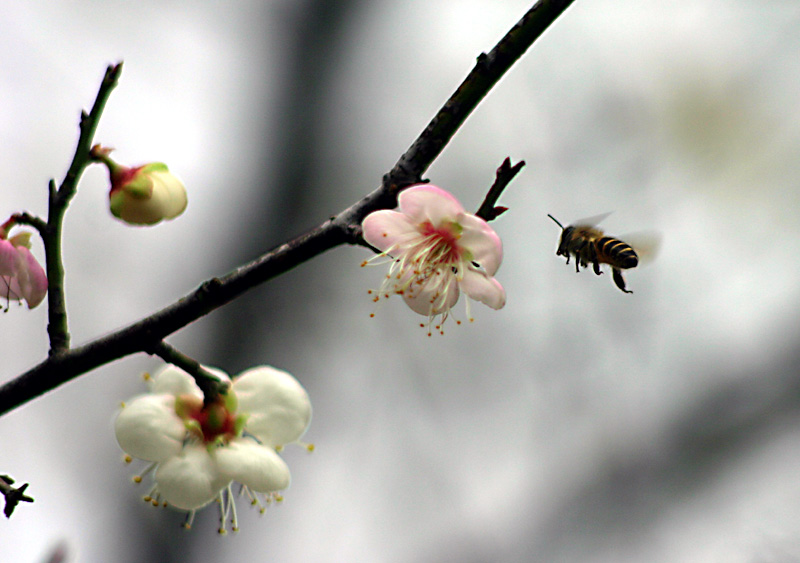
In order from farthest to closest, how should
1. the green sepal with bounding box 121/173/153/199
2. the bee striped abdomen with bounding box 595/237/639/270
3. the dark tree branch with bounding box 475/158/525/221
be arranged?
the bee striped abdomen with bounding box 595/237/639/270 → the green sepal with bounding box 121/173/153/199 → the dark tree branch with bounding box 475/158/525/221

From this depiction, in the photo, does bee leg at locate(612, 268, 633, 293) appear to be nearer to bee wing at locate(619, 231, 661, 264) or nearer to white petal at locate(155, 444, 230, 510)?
bee wing at locate(619, 231, 661, 264)

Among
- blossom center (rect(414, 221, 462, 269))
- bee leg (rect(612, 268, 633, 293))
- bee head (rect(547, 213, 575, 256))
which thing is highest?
bee head (rect(547, 213, 575, 256))

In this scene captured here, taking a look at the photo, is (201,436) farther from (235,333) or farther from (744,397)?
(744,397)

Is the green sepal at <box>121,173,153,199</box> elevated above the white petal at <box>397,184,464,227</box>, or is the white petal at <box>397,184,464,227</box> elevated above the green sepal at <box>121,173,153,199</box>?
the white petal at <box>397,184,464,227</box>

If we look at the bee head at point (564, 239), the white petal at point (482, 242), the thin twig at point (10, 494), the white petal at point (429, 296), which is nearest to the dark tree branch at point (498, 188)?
the white petal at point (482, 242)

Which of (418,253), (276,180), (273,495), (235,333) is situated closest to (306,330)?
(235,333)

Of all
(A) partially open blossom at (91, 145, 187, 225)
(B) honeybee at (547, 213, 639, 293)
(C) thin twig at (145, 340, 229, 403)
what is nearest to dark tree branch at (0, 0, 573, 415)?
(C) thin twig at (145, 340, 229, 403)

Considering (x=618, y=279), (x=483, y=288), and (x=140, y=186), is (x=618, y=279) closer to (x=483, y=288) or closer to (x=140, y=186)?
(x=483, y=288)
